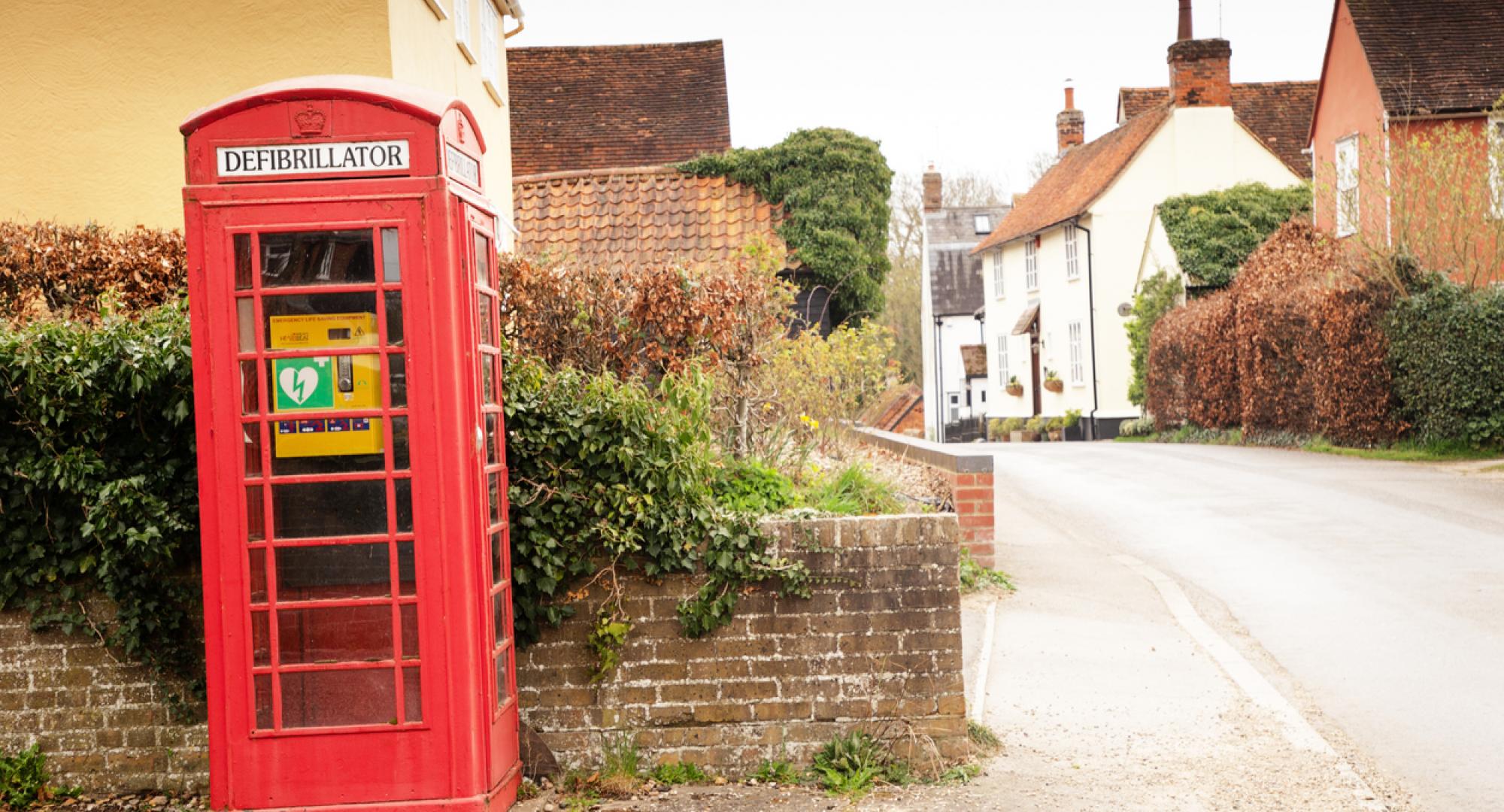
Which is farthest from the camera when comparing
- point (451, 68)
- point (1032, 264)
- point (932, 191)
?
point (932, 191)

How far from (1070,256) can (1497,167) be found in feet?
64.8

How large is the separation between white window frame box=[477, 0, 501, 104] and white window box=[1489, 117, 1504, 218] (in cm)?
1654

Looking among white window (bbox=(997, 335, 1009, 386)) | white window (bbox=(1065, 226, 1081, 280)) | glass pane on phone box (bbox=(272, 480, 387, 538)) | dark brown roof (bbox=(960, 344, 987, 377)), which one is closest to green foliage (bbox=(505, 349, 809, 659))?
glass pane on phone box (bbox=(272, 480, 387, 538))

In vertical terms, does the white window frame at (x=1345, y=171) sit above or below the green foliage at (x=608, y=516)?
above

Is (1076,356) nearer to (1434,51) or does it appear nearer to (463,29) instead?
(1434,51)

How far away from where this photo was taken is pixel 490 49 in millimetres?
16406

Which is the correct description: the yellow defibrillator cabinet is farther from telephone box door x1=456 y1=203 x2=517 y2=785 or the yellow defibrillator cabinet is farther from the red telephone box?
telephone box door x1=456 y1=203 x2=517 y2=785

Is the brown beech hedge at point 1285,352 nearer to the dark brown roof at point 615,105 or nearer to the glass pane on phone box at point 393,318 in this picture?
the dark brown roof at point 615,105

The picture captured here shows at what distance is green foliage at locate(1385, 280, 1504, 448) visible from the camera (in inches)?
798

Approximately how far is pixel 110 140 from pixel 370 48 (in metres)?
2.70

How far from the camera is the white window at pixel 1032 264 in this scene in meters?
45.7

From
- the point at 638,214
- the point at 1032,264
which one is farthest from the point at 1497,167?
the point at 1032,264

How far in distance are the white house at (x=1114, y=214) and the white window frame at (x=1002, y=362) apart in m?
3.39

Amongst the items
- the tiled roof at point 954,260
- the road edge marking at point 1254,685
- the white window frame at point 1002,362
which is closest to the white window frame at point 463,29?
the road edge marking at point 1254,685
